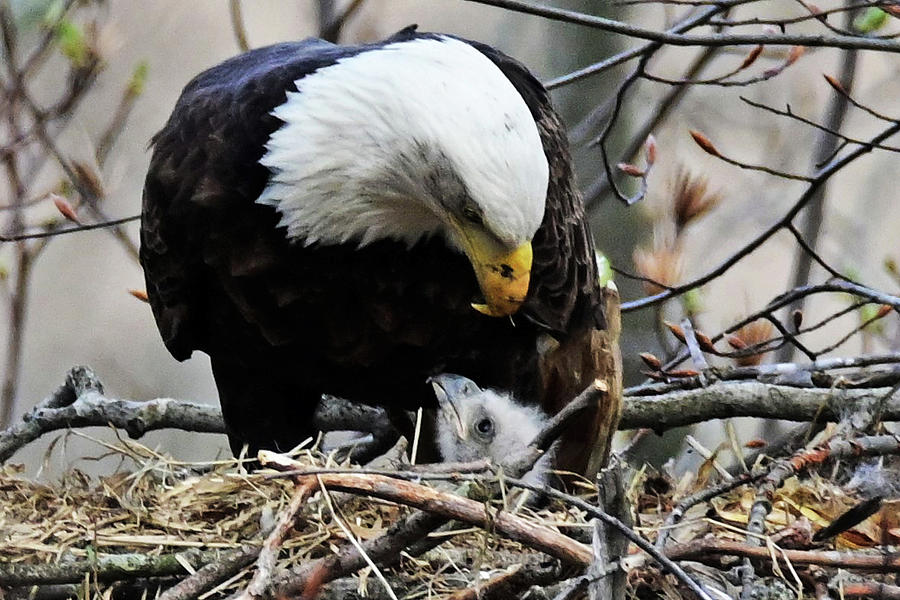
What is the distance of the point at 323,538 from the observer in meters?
2.05

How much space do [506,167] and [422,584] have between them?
754mm

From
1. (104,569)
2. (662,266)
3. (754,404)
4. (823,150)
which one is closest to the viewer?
(104,569)

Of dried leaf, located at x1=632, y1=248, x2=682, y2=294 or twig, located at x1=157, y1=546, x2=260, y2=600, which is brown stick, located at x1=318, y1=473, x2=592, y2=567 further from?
dried leaf, located at x1=632, y1=248, x2=682, y2=294

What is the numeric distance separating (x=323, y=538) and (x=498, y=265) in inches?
24.9

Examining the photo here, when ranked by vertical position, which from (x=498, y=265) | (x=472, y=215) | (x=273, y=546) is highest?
(x=472, y=215)

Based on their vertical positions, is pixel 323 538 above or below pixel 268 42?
below

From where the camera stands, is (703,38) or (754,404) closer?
(703,38)

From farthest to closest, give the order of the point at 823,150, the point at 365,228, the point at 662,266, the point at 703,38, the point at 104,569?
1. the point at 823,150
2. the point at 662,266
3. the point at 365,228
4. the point at 703,38
5. the point at 104,569

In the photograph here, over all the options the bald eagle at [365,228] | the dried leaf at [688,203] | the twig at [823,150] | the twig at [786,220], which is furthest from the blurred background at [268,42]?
the bald eagle at [365,228]

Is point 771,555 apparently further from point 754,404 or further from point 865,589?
point 754,404

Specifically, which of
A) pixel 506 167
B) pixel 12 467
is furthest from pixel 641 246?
pixel 12 467

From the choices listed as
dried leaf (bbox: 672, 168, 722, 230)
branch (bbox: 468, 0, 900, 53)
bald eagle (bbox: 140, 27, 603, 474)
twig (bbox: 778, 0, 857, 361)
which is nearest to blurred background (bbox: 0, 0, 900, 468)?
twig (bbox: 778, 0, 857, 361)

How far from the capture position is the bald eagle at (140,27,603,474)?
2.35 metres

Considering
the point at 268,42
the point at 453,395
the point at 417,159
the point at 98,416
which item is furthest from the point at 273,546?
the point at 268,42
